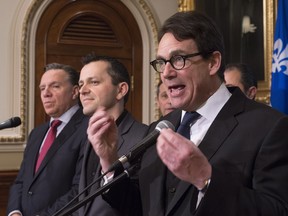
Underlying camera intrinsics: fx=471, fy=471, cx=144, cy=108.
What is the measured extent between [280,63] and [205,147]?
8.33 feet

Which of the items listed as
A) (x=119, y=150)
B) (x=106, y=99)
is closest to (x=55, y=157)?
(x=106, y=99)

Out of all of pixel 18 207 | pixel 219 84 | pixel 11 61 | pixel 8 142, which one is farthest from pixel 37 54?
pixel 219 84

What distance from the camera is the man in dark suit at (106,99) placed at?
247 centimetres

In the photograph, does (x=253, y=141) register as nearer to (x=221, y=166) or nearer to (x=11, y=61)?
(x=221, y=166)

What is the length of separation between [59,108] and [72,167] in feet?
2.00

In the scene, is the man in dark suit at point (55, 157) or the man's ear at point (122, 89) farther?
the man in dark suit at point (55, 157)

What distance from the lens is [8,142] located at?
4828mm

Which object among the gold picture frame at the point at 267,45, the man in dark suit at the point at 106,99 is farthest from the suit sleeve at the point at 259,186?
the gold picture frame at the point at 267,45

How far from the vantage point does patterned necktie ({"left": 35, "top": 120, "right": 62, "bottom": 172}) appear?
3.13m

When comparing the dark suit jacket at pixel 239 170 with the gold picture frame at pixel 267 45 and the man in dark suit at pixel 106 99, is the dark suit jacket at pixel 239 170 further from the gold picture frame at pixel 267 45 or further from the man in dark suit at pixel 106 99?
the gold picture frame at pixel 267 45

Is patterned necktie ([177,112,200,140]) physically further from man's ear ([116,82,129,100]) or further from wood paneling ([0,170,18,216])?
wood paneling ([0,170,18,216])

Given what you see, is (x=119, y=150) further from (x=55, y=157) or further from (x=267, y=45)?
(x=267, y=45)

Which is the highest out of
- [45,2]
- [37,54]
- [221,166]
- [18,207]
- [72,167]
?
[45,2]

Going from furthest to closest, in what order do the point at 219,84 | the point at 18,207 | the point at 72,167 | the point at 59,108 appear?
the point at 59,108 → the point at 18,207 → the point at 72,167 → the point at 219,84
